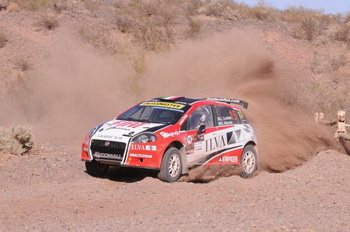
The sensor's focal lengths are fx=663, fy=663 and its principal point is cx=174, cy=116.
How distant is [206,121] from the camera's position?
12727mm

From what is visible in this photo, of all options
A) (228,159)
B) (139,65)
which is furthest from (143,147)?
(139,65)

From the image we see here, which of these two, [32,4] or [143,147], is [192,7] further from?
[143,147]

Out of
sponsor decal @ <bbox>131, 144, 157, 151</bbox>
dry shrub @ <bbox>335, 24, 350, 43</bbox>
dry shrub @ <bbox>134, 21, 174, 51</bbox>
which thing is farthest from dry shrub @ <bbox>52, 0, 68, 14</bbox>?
sponsor decal @ <bbox>131, 144, 157, 151</bbox>

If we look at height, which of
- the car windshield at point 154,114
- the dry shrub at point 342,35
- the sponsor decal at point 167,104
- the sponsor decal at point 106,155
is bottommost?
the sponsor decal at point 106,155

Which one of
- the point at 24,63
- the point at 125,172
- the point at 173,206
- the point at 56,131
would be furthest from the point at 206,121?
the point at 24,63

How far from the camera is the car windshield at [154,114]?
12.3 m

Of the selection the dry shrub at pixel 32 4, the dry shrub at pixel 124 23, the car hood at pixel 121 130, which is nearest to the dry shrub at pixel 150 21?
the dry shrub at pixel 124 23

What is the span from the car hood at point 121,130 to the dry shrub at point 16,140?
2821 mm

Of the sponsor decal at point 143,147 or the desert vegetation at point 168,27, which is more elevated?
the desert vegetation at point 168,27

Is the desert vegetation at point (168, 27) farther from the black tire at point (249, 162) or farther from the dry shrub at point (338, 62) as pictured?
the black tire at point (249, 162)

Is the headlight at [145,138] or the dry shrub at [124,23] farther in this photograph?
the dry shrub at [124,23]

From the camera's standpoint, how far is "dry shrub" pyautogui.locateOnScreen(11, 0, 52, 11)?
34.7 metres

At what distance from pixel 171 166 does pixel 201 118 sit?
135 centimetres

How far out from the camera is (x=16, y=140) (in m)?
14.3
